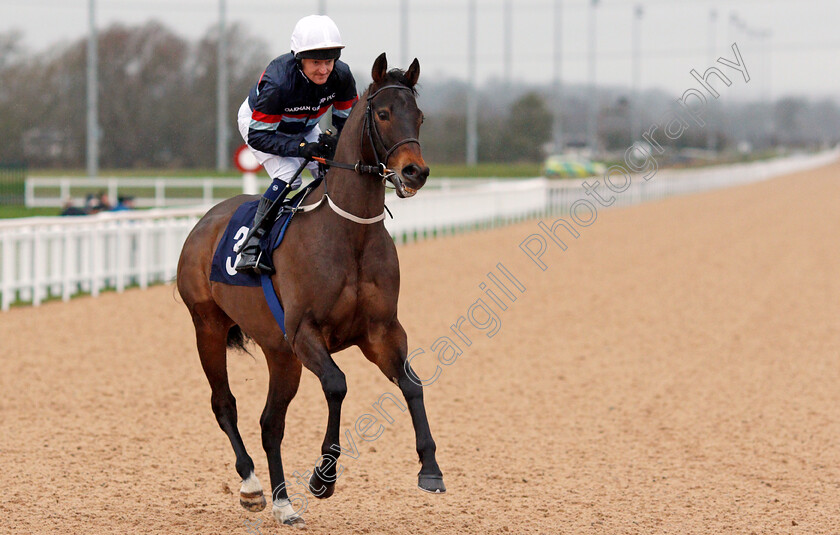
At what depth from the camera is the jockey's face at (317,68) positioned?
4547 millimetres

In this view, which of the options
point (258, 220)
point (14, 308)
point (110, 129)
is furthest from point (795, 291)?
point (110, 129)

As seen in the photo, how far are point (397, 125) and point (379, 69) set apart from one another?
10.9 inches

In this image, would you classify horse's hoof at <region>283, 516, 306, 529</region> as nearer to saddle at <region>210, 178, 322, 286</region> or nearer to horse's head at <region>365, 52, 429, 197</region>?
saddle at <region>210, 178, 322, 286</region>

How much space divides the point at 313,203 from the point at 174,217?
437 inches

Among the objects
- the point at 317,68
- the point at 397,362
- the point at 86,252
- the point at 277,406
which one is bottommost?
the point at 277,406

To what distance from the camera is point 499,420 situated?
698 centimetres

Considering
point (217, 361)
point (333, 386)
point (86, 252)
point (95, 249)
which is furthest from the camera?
point (95, 249)

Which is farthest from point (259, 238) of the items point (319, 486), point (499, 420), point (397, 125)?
point (499, 420)

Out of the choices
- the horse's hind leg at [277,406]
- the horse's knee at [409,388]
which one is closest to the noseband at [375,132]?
the horse's knee at [409,388]

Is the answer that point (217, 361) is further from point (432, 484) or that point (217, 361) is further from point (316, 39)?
point (316, 39)

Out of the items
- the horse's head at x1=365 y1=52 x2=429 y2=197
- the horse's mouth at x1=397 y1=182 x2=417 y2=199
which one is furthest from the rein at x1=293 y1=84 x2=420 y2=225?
the horse's mouth at x1=397 y1=182 x2=417 y2=199

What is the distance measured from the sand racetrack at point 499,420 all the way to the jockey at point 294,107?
57.0 inches

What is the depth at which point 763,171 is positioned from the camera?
65.2 meters

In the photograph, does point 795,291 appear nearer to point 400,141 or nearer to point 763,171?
point 400,141
